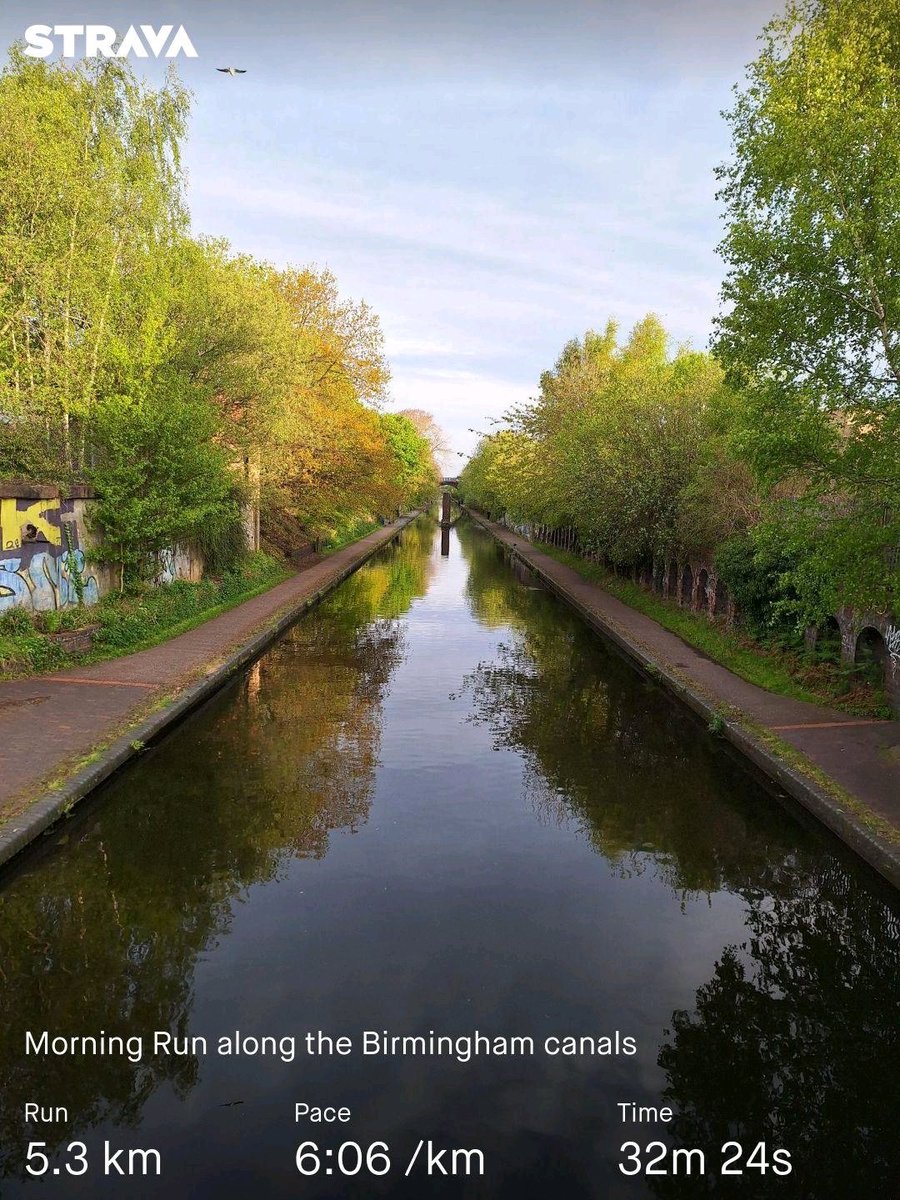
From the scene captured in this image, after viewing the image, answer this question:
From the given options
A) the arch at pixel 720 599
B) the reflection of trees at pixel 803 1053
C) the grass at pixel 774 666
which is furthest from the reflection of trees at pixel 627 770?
the arch at pixel 720 599

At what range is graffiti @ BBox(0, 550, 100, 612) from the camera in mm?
14000

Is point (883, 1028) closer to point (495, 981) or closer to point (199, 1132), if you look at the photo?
point (495, 981)

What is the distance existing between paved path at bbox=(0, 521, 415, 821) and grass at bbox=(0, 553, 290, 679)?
0.33 meters

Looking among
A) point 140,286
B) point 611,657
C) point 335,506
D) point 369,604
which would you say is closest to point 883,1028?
point 611,657

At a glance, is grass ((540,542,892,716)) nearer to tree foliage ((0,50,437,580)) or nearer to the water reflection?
the water reflection

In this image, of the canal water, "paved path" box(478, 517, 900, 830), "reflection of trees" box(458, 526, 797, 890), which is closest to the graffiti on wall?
the canal water

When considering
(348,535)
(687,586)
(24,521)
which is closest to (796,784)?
(24,521)

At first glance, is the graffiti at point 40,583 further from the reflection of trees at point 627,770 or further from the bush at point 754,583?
the bush at point 754,583

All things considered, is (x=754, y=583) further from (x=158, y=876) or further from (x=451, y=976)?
(x=158, y=876)

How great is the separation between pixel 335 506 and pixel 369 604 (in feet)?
29.6

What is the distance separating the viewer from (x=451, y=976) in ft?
19.4

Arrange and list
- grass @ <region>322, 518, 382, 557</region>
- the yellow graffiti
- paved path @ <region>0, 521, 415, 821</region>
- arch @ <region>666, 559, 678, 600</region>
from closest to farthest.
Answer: paved path @ <region>0, 521, 415, 821</region> < the yellow graffiti < arch @ <region>666, 559, 678, 600</region> < grass @ <region>322, 518, 382, 557</region>

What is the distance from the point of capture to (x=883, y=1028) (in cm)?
558

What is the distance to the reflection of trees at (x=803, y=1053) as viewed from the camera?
4.48 meters
